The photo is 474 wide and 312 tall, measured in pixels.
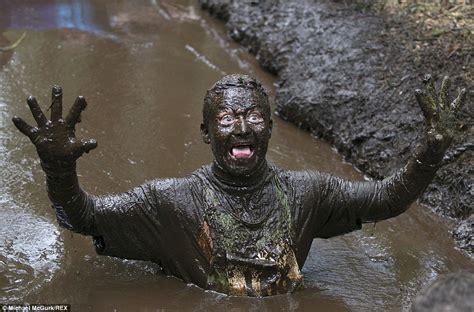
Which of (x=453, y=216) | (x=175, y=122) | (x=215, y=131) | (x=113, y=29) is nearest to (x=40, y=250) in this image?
(x=215, y=131)

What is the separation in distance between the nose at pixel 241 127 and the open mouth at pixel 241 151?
9cm

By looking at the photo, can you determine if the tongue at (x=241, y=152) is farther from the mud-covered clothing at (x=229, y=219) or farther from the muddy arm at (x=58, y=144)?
the muddy arm at (x=58, y=144)

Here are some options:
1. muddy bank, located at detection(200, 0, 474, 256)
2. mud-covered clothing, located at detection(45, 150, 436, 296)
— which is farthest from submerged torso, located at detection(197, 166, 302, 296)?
muddy bank, located at detection(200, 0, 474, 256)

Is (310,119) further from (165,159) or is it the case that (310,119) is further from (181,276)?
(181,276)

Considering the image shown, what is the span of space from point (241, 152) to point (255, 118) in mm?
203

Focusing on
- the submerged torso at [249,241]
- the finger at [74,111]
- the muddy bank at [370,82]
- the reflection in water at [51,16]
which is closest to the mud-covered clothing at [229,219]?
the submerged torso at [249,241]

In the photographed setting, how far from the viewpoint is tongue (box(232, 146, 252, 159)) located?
12.5 ft

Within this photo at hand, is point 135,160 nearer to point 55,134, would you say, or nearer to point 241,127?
point 241,127

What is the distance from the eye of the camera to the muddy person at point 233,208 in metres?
3.78

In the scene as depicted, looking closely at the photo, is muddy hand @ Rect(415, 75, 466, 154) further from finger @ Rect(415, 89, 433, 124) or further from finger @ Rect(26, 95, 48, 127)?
finger @ Rect(26, 95, 48, 127)

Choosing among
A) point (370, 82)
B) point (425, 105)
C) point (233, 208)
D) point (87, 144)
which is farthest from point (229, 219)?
point (370, 82)

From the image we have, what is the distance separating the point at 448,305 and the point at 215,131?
7.27 ft

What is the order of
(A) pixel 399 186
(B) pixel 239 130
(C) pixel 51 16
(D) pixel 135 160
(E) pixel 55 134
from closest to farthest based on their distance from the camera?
1. (E) pixel 55 134
2. (B) pixel 239 130
3. (A) pixel 399 186
4. (D) pixel 135 160
5. (C) pixel 51 16

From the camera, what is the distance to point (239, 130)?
3770 mm
